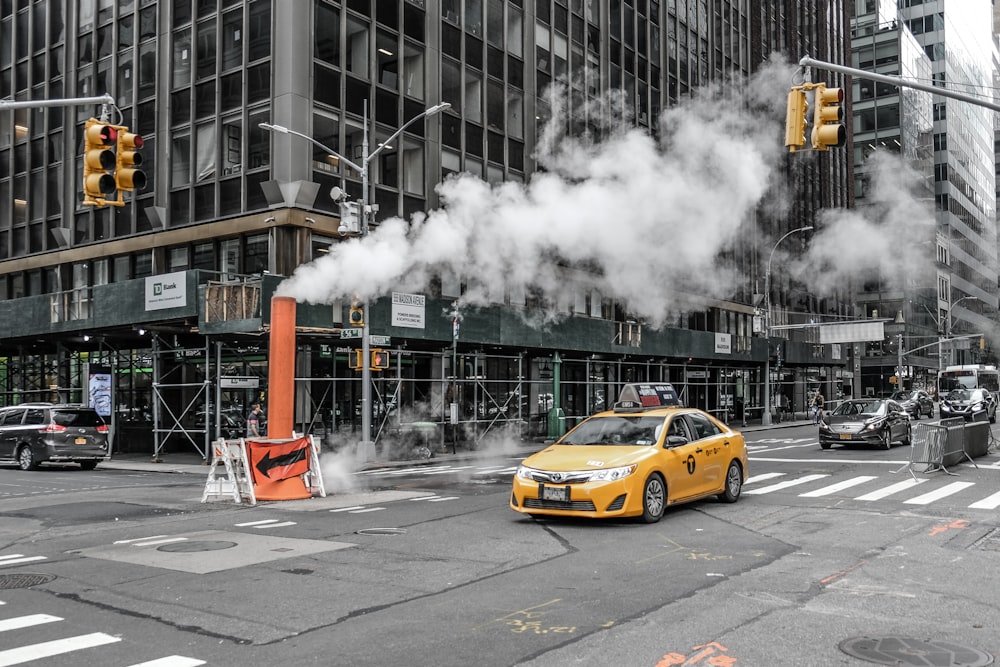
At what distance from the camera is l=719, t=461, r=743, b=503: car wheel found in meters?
13.0

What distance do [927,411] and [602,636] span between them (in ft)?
162

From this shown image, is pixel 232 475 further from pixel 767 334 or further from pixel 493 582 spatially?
pixel 767 334

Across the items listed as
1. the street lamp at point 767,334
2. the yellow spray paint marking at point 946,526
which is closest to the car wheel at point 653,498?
the yellow spray paint marking at point 946,526

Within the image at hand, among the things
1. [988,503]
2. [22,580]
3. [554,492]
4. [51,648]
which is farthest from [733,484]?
[51,648]

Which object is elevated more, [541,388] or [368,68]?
[368,68]

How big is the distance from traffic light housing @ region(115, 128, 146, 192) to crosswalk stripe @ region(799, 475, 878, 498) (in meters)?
11.5

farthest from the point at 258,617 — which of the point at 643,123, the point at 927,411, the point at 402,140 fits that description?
the point at 927,411

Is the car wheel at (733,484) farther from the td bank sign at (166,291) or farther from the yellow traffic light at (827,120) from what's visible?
the td bank sign at (166,291)

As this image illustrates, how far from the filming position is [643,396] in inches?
1225

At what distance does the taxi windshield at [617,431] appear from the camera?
11.7 metres

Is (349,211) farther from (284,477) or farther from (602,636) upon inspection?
(602,636)

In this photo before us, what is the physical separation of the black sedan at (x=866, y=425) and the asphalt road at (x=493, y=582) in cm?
1000

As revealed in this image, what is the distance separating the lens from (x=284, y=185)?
2580cm

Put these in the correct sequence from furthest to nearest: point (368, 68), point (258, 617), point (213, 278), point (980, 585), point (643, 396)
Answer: point (643, 396) → point (368, 68) → point (213, 278) → point (980, 585) → point (258, 617)
